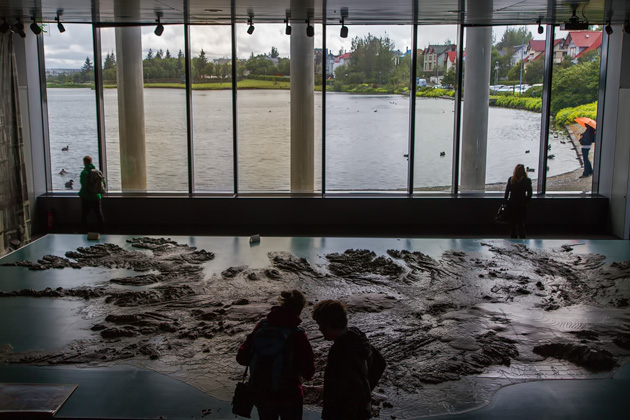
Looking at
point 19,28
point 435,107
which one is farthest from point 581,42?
point 19,28

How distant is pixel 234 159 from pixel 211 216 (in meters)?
1.06

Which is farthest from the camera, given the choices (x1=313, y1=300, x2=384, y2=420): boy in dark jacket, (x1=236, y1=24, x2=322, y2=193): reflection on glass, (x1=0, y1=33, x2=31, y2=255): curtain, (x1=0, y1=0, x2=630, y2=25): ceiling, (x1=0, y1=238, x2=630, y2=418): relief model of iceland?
(x1=236, y1=24, x2=322, y2=193): reflection on glass

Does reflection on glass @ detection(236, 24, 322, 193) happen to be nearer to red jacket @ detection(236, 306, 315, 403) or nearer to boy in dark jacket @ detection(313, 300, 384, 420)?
red jacket @ detection(236, 306, 315, 403)

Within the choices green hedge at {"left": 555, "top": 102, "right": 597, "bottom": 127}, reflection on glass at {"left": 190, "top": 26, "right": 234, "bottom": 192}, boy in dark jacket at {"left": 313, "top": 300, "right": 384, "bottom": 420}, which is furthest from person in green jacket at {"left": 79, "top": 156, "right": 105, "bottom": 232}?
green hedge at {"left": 555, "top": 102, "right": 597, "bottom": 127}

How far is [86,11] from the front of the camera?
7.87 m

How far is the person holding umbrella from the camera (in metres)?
10.4

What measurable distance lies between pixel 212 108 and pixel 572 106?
6014mm

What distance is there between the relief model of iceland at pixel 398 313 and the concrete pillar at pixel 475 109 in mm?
3117

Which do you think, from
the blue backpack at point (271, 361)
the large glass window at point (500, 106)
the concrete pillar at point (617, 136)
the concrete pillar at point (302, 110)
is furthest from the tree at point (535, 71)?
the blue backpack at point (271, 361)

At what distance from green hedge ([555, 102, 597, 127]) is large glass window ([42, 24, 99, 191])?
7.83 m

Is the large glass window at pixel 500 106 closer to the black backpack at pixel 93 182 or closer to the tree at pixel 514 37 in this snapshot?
the tree at pixel 514 37

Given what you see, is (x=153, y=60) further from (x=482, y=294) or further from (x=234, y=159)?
(x=482, y=294)

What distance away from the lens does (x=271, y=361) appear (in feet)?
10.3

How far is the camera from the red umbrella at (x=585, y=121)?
10383 mm
